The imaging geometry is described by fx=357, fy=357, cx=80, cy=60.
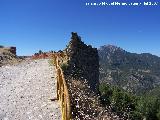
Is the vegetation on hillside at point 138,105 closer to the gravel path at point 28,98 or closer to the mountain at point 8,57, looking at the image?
the mountain at point 8,57

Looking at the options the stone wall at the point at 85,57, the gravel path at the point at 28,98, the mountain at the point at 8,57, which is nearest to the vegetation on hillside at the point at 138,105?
the stone wall at the point at 85,57

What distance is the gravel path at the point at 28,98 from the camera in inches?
646

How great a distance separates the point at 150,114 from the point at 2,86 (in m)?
94.9

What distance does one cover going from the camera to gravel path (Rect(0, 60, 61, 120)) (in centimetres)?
1641

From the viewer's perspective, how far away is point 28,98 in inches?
800

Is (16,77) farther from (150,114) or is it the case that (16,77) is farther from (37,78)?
(150,114)

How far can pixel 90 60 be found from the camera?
209 ft

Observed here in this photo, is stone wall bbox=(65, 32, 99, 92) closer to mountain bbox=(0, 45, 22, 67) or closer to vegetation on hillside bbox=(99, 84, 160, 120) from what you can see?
mountain bbox=(0, 45, 22, 67)

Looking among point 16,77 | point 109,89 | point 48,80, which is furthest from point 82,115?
point 109,89

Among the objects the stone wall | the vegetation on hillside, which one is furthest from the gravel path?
the vegetation on hillside

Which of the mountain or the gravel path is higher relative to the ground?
the mountain

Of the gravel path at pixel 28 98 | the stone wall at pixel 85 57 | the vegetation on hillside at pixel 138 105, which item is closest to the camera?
the gravel path at pixel 28 98

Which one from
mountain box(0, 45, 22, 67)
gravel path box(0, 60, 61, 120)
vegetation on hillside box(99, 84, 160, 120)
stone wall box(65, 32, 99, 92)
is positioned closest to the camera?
gravel path box(0, 60, 61, 120)

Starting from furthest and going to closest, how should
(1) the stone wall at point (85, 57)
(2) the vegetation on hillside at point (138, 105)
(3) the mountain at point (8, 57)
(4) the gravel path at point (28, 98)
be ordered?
(2) the vegetation on hillside at point (138, 105)
(1) the stone wall at point (85, 57)
(3) the mountain at point (8, 57)
(4) the gravel path at point (28, 98)
